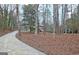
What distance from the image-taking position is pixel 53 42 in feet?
6.74

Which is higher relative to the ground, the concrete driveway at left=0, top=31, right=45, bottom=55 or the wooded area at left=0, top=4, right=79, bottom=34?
the wooded area at left=0, top=4, right=79, bottom=34

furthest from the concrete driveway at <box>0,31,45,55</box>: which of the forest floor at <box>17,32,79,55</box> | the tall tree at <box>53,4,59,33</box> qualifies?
the tall tree at <box>53,4,59,33</box>

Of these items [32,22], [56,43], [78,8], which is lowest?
[56,43]

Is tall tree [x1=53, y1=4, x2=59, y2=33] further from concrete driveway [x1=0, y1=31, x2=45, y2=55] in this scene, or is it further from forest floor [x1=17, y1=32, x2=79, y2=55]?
concrete driveway [x1=0, y1=31, x2=45, y2=55]

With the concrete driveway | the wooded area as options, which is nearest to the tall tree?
the wooded area

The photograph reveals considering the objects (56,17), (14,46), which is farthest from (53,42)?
(14,46)

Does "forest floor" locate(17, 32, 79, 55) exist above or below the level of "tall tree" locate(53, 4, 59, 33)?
below

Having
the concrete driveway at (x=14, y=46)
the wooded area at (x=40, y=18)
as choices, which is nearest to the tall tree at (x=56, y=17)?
the wooded area at (x=40, y=18)

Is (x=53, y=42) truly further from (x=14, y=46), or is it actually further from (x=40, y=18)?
(x=14, y=46)

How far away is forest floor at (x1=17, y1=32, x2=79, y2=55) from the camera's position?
205 cm

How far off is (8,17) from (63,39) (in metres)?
0.56

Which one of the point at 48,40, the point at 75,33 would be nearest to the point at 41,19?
the point at 48,40

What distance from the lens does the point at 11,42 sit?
6.73 feet
